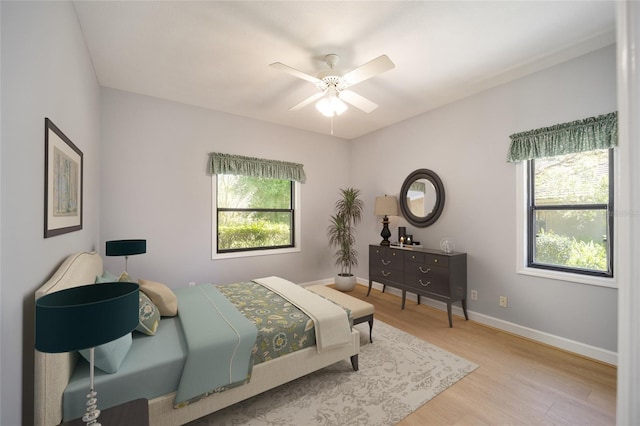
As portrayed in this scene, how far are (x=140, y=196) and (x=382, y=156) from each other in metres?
3.67

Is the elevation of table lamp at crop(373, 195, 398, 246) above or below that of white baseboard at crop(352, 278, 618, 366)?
above

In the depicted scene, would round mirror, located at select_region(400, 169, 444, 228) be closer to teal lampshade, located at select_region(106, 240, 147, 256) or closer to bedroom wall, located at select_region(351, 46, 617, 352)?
bedroom wall, located at select_region(351, 46, 617, 352)

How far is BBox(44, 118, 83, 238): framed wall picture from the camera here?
1.45 m

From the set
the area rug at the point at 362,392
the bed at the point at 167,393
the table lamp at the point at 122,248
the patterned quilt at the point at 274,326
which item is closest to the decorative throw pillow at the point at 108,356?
the bed at the point at 167,393

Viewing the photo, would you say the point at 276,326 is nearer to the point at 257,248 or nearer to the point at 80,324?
the point at 80,324

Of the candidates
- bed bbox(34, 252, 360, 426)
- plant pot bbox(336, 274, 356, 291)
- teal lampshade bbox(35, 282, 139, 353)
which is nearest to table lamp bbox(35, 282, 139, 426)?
teal lampshade bbox(35, 282, 139, 353)

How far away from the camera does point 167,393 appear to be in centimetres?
160

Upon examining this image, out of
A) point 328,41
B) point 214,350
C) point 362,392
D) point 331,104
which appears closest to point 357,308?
point 362,392

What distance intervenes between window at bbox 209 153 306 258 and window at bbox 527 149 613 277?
323 cm

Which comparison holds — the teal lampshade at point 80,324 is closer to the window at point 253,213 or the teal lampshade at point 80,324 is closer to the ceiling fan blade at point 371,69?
the ceiling fan blade at point 371,69

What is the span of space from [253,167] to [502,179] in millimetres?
3328

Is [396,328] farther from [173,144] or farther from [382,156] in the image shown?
[173,144]

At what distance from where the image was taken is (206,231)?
154 inches

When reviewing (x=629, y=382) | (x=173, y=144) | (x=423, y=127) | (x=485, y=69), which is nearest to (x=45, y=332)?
(x=629, y=382)
